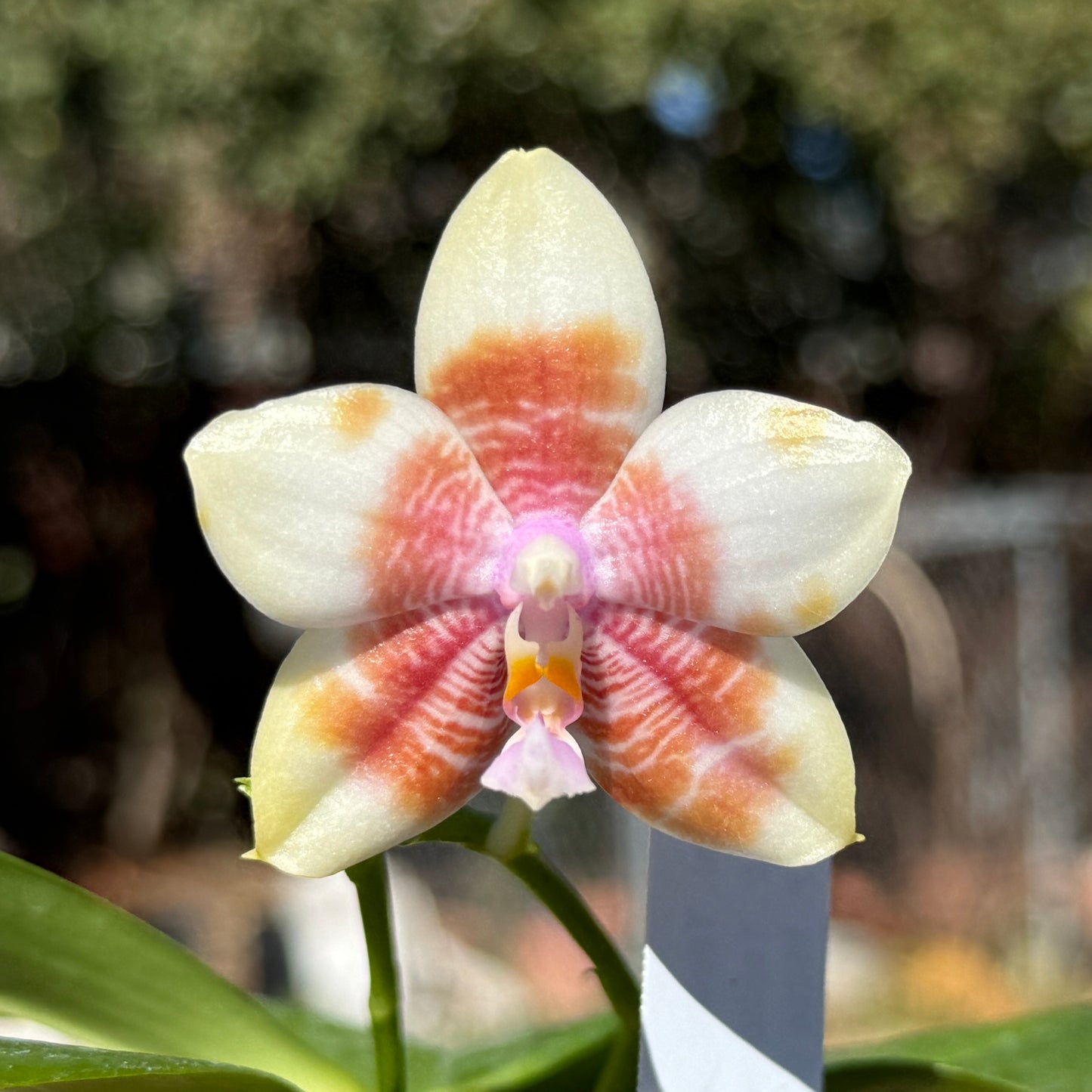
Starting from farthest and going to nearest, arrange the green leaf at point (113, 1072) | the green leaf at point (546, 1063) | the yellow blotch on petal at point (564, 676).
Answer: the green leaf at point (546, 1063), the yellow blotch on petal at point (564, 676), the green leaf at point (113, 1072)

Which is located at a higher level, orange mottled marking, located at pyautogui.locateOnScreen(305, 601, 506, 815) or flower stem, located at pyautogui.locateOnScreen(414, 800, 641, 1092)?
orange mottled marking, located at pyautogui.locateOnScreen(305, 601, 506, 815)

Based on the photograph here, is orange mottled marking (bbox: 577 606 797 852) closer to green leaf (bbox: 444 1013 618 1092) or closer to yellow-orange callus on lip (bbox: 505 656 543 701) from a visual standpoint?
yellow-orange callus on lip (bbox: 505 656 543 701)

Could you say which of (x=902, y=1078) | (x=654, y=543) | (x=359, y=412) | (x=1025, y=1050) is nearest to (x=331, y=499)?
(x=359, y=412)

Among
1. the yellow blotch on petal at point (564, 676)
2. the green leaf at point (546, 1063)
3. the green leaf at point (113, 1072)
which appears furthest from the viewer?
the green leaf at point (546, 1063)

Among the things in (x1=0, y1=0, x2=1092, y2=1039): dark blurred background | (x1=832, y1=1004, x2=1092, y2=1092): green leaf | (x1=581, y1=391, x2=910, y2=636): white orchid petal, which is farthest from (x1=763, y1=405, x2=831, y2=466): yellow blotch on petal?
(x1=0, y1=0, x2=1092, y2=1039): dark blurred background

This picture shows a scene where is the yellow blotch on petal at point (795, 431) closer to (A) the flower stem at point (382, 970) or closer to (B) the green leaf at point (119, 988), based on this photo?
(A) the flower stem at point (382, 970)

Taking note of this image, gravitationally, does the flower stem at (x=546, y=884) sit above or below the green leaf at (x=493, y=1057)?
above

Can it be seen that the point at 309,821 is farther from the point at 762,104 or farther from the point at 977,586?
the point at 762,104

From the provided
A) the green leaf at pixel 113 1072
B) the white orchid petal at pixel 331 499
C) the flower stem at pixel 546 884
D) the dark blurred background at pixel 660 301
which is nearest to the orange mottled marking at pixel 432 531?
the white orchid petal at pixel 331 499
